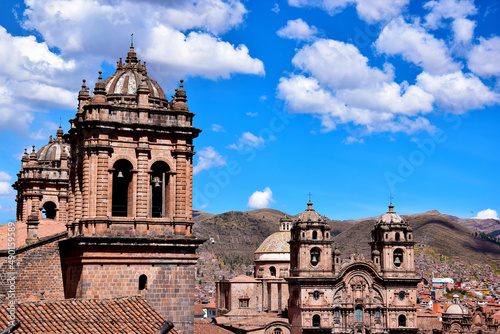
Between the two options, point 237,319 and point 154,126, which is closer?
point 154,126

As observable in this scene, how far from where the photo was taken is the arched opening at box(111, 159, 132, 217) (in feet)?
73.7

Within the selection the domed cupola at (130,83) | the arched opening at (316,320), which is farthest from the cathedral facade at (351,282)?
the domed cupola at (130,83)

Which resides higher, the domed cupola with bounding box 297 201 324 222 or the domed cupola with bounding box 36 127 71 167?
the domed cupola with bounding box 36 127 71 167

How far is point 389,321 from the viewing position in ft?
208

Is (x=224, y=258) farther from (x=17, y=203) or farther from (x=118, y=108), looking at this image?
(x=118, y=108)

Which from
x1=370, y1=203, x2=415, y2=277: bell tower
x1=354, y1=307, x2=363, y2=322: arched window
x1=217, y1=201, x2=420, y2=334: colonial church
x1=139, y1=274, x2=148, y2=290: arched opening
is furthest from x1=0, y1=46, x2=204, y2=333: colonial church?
x1=370, y1=203, x2=415, y2=277: bell tower

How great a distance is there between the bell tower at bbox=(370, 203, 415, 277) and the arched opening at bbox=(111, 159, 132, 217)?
146 feet

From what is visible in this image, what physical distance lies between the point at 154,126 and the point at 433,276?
168m

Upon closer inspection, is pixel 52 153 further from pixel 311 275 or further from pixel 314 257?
pixel 314 257

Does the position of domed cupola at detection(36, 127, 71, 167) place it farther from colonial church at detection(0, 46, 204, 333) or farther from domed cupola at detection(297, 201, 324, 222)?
domed cupola at detection(297, 201, 324, 222)

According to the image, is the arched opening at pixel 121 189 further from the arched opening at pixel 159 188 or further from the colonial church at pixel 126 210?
the arched opening at pixel 159 188

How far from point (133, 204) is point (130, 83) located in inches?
189

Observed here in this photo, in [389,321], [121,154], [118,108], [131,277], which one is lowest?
[389,321]

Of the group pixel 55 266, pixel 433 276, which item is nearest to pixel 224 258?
pixel 433 276
